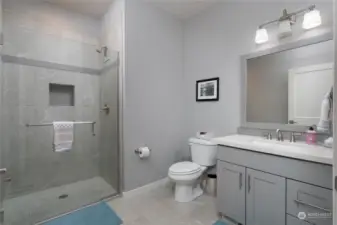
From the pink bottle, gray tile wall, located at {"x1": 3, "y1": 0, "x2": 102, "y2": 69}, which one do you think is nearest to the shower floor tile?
gray tile wall, located at {"x1": 3, "y1": 0, "x2": 102, "y2": 69}

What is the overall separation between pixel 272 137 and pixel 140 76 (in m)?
1.78

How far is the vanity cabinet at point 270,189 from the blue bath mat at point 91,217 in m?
1.12

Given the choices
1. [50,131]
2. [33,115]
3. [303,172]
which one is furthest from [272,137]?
[33,115]

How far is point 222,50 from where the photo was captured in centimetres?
256

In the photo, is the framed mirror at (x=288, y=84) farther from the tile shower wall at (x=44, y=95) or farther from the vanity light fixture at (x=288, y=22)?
the tile shower wall at (x=44, y=95)

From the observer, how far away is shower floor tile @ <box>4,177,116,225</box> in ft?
6.27

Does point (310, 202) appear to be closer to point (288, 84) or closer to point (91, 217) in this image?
point (288, 84)

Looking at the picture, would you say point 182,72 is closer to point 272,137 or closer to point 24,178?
point 272,137

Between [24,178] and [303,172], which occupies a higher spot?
[303,172]

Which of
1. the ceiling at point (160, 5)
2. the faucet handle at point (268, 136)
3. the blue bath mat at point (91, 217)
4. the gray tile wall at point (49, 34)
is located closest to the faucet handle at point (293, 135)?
the faucet handle at point (268, 136)

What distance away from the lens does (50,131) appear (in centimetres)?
251

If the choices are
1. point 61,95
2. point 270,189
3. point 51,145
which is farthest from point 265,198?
→ point 61,95

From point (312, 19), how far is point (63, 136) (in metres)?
2.99

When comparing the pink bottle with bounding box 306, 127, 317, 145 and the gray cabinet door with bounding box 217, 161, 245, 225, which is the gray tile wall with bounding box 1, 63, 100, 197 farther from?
the pink bottle with bounding box 306, 127, 317, 145
